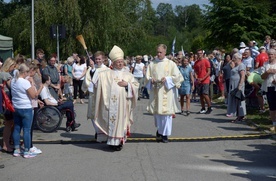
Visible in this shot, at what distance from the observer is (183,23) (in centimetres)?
13025

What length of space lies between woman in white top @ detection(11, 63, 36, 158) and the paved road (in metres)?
0.48

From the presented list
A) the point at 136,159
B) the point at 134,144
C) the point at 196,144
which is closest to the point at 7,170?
the point at 136,159

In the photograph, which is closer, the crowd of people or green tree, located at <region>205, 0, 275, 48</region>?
the crowd of people

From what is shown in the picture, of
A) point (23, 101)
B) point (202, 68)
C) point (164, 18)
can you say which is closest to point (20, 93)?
point (23, 101)

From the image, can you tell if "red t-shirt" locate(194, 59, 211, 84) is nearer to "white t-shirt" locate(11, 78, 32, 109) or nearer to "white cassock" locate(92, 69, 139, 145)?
"white cassock" locate(92, 69, 139, 145)

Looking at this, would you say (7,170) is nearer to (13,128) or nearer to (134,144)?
(13,128)

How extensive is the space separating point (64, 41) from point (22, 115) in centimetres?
2776

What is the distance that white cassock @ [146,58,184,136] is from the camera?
10625 mm

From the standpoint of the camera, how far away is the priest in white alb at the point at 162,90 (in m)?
10.6

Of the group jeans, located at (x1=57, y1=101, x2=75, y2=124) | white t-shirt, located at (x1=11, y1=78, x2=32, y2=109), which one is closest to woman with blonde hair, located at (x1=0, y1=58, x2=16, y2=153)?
white t-shirt, located at (x1=11, y1=78, x2=32, y2=109)

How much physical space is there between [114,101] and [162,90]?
1.32 metres

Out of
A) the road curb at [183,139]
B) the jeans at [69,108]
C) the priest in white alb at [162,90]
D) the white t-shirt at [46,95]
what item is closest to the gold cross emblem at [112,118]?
the road curb at [183,139]

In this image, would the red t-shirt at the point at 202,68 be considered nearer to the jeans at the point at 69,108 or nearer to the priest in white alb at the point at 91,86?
the priest in white alb at the point at 91,86

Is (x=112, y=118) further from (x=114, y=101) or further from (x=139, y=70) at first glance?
(x=139, y=70)
